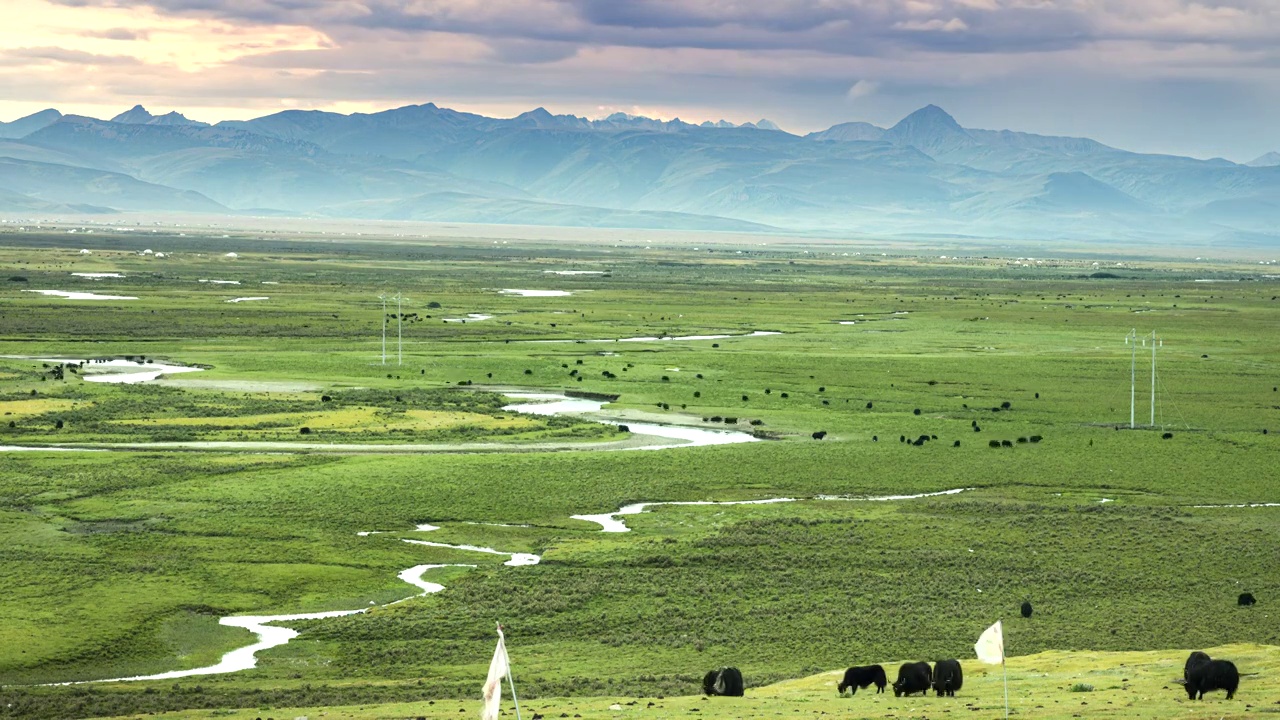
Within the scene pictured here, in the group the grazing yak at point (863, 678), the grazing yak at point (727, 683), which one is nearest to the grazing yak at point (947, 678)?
the grazing yak at point (863, 678)

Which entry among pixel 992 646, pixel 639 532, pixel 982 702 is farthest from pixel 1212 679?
pixel 639 532

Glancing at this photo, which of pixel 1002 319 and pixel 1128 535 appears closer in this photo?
pixel 1128 535

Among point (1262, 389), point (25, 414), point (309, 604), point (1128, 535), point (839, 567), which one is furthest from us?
point (1262, 389)

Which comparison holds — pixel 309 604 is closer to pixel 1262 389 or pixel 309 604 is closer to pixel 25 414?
pixel 25 414

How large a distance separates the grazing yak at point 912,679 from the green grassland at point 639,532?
2.03 feet

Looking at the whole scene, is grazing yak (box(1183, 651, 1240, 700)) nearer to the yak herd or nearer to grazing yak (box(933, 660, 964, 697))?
the yak herd

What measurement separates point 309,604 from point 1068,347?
80.6m

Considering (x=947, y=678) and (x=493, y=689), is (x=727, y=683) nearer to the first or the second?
(x=947, y=678)

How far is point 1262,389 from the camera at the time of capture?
82250mm

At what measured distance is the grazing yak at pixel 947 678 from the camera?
28.3 metres

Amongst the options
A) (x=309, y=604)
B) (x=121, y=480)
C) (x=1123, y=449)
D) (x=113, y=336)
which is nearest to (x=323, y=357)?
(x=113, y=336)

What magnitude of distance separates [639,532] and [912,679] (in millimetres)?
17833

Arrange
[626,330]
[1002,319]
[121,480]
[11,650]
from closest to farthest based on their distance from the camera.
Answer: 1. [11,650]
2. [121,480]
3. [626,330]
4. [1002,319]

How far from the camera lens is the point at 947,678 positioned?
28.3 metres
